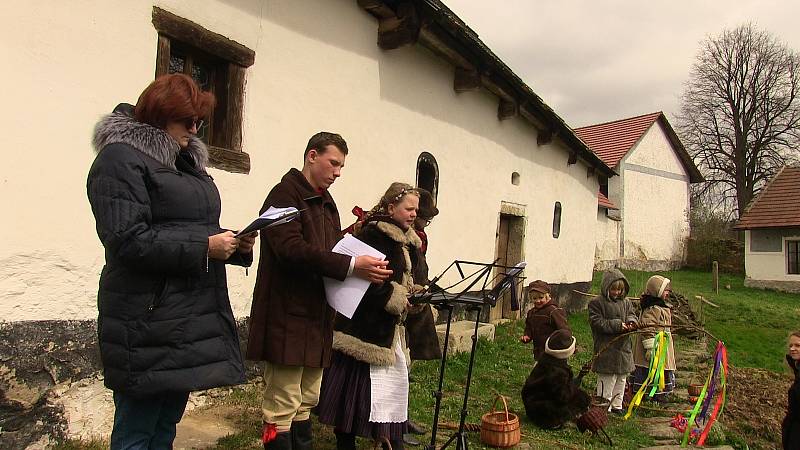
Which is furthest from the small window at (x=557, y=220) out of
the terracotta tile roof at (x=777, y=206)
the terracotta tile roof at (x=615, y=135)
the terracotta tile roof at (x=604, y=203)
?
the terracotta tile roof at (x=777, y=206)

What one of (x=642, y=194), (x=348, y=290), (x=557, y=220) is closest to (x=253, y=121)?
(x=348, y=290)

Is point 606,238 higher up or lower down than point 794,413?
higher up

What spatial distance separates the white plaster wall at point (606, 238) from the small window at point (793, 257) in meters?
5.85

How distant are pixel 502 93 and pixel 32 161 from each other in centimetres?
655

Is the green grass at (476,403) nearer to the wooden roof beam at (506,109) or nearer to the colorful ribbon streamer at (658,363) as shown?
the colorful ribbon streamer at (658,363)

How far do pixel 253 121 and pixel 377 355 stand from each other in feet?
8.24

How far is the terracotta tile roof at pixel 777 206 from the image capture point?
20.4m

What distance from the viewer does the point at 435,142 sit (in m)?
7.48

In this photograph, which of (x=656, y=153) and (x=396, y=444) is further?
(x=656, y=153)

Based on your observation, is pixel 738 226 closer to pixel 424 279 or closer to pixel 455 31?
pixel 455 31

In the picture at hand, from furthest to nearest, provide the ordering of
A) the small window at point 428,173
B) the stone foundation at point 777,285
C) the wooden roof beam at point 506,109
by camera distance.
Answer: the stone foundation at point 777,285, the wooden roof beam at point 506,109, the small window at point 428,173

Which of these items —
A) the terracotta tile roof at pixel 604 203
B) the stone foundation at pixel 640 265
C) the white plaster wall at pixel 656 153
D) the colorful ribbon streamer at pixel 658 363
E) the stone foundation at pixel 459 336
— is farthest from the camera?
the white plaster wall at pixel 656 153

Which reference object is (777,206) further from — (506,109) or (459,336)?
(459,336)

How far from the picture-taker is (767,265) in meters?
20.5
